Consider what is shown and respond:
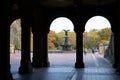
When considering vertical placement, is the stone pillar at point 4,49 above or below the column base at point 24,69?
above

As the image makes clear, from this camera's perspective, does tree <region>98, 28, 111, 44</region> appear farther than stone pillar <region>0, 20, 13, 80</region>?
Yes

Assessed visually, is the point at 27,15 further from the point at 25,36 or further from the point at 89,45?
the point at 89,45

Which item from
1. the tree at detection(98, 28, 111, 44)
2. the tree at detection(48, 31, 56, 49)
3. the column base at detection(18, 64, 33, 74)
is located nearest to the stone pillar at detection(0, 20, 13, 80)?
the column base at detection(18, 64, 33, 74)

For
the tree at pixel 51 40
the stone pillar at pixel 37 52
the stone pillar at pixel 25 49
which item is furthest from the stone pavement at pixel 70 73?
the tree at pixel 51 40

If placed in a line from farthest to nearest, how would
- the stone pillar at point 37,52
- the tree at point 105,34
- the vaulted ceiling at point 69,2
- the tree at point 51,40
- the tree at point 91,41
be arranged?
1. the tree at point 91,41
2. the tree at point 105,34
3. the tree at point 51,40
4. the stone pillar at point 37,52
5. the vaulted ceiling at point 69,2

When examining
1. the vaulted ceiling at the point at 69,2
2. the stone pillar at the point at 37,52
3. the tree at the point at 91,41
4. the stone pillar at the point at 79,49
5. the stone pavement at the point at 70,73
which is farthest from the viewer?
the tree at the point at 91,41

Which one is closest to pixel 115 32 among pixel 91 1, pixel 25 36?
pixel 91 1

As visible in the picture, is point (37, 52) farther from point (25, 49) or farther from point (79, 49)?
point (25, 49)

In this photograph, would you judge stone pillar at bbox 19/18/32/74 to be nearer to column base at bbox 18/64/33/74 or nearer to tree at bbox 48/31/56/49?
column base at bbox 18/64/33/74

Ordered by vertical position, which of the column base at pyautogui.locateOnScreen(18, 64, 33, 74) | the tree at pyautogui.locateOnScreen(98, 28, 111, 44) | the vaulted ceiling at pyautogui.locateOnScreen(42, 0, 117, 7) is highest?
the vaulted ceiling at pyautogui.locateOnScreen(42, 0, 117, 7)

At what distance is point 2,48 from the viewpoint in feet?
40.5

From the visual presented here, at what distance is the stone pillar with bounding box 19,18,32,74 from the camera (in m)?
18.3

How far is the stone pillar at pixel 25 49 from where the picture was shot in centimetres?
1828

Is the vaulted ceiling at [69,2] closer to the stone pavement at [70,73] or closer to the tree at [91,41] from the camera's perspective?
the stone pavement at [70,73]
